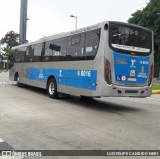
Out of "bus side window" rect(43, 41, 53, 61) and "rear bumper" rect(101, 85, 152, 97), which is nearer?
"rear bumper" rect(101, 85, 152, 97)

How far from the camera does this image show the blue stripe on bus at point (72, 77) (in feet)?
39.3

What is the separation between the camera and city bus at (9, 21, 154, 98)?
11.4 metres

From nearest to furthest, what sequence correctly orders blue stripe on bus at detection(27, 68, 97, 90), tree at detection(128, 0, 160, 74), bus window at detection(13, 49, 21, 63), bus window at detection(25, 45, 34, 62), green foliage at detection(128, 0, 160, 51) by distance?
blue stripe on bus at detection(27, 68, 97, 90), bus window at detection(25, 45, 34, 62), bus window at detection(13, 49, 21, 63), tree at detection(128, 0, 160, 74), green foliage at detection(128, 0, 160, 51)

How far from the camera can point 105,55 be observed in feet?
37.2

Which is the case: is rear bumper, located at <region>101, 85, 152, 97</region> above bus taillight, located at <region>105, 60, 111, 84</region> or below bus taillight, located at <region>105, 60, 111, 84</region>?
below

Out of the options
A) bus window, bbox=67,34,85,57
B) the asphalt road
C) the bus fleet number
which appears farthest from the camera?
bus window, bbox=67,34,85,57

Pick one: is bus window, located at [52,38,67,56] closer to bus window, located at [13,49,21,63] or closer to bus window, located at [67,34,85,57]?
bus window, located at [67,34,85,57]

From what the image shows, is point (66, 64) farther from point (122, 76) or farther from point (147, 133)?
point (147, 133)

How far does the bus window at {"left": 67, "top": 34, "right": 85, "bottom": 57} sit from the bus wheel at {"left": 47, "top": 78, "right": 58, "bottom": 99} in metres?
1.99

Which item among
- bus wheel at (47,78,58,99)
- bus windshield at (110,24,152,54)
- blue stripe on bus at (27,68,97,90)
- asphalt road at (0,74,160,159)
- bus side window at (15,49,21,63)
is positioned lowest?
asphalt road at (0,74,160,159)

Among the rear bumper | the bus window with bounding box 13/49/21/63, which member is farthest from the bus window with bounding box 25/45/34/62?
the rear bumper

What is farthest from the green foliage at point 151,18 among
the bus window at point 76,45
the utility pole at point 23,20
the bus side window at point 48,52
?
the bus window at point 76,45

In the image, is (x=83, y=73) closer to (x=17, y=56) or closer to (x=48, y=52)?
(x=48, y=52)

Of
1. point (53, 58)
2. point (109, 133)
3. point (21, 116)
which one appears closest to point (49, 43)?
point (53, 58)
